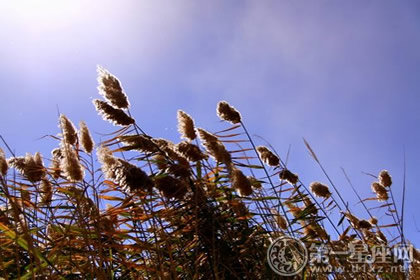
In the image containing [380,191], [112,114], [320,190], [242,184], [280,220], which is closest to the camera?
[242,184]

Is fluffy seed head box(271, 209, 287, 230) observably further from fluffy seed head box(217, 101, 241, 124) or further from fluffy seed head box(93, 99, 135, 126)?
fluffy seed head box(93, 99, 135, 126)

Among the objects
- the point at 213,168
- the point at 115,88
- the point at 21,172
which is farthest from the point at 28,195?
the point at 213,168

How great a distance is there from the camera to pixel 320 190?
2535mm

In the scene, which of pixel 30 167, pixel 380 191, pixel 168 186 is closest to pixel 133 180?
pixel 168 186

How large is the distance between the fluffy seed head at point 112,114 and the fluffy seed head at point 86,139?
0.63 feet

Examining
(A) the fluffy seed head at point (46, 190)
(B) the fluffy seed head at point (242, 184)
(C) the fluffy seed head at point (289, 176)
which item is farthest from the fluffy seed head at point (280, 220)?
(A) the fluffy seed head at point (46, 190)

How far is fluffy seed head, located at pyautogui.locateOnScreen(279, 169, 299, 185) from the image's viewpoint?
2434mm

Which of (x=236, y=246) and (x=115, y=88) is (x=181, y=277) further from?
(x=115, y=88)

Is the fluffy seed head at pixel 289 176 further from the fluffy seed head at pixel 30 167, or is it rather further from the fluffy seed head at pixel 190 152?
the fluffy seed head at pixel 30 167

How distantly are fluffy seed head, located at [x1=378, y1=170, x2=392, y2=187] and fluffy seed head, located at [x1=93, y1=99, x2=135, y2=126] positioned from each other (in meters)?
1.80

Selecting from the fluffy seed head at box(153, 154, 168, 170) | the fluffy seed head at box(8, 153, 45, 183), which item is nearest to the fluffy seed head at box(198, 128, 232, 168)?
the fluffy seed head at box(153, 154, 168, 170)

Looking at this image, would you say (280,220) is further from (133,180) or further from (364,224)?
(133,180)

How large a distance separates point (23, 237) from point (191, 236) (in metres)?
0.91

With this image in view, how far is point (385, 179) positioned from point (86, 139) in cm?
199
